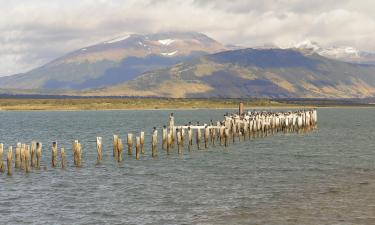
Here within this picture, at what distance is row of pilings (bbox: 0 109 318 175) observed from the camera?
4041cm

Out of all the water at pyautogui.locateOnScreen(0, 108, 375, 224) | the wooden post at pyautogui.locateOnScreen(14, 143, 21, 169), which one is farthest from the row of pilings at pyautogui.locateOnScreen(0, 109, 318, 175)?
the water at pyautogui.locateOnScreen(0, 108, 375, 224)

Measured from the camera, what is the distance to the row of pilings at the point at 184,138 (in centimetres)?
4041

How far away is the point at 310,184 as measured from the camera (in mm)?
33312

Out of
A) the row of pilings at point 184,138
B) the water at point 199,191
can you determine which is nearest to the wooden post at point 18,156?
the row of pilings at point 184,138

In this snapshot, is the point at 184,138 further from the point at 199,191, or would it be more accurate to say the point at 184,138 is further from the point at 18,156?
the point at 199,191

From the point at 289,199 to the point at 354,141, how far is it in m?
41.8

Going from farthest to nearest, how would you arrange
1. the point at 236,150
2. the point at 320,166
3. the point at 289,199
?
the point at 236,150, the point at 320,166, the point at 289,199

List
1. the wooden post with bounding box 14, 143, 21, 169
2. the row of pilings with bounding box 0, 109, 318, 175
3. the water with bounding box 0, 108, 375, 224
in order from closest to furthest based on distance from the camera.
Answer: the water with bounding box 0, 108, 375, 224 → the wooden post with bounding box 14, 143, 21, 169 → the row of pilings with bounding box 0, 109, 318, 175

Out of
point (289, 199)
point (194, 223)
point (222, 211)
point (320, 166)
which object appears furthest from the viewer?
point (320, 166)

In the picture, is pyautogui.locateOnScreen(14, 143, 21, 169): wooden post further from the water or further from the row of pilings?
the water

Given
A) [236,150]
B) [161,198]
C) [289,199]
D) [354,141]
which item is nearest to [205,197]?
[161,198]

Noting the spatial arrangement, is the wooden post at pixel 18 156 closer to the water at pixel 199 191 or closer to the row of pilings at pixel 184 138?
the row of pilings at pixel 184 138

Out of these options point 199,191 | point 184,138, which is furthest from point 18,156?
point 184,138

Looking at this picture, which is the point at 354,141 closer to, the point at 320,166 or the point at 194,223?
the point at 320,166
